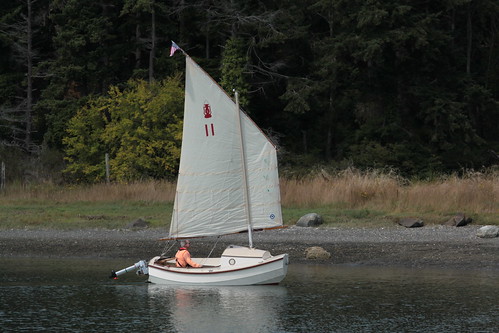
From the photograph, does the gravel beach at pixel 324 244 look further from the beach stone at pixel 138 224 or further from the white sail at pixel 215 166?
the white sail at pixel 215 166

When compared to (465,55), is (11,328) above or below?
below

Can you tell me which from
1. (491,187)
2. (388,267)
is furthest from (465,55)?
(388,267)

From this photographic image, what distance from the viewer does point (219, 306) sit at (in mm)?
22188

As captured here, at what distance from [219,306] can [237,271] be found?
75.4 inches

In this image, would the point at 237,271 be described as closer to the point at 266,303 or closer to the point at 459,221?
the point at 266,303

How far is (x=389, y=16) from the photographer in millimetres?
51281

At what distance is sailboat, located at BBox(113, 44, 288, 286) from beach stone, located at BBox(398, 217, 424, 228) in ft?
30.5

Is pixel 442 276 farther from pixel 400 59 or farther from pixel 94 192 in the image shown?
pixel 400 59

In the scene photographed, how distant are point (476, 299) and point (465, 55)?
40144 mm

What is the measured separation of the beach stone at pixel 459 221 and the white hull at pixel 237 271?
10.4 m

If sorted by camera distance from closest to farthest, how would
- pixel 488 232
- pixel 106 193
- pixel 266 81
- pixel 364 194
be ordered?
pixel 488 232 → pixel 364 194 → pixel 106 193 → pixel 266 81

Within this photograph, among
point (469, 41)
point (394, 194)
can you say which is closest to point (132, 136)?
point (394, 194)

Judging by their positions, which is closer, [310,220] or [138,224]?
[310,220]

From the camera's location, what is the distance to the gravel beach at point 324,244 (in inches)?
1095
